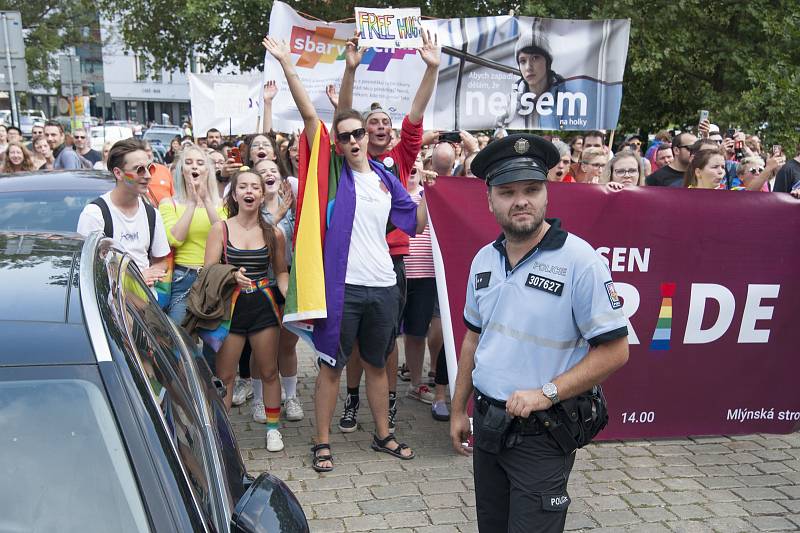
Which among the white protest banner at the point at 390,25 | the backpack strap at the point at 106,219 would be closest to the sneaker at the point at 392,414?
the backpack strap at the point at 106,219

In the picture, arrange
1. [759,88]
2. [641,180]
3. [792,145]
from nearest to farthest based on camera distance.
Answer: [641,180] → [792,145] → [759,88]

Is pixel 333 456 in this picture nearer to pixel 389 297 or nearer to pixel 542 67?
pixel 389 297

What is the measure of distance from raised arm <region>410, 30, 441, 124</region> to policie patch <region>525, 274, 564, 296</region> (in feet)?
7.83

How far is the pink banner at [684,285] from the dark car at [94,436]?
2.96 meters

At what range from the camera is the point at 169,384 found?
7.68ft

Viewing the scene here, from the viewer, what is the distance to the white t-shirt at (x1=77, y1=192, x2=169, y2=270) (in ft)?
15.3

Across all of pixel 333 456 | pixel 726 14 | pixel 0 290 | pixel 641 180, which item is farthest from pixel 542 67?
pixel 726 14

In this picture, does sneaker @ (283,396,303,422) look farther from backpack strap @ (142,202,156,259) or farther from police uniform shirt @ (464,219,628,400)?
police uniform shirt @ (464,219,628,400)

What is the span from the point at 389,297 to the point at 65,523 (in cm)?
306

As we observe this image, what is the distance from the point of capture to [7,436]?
1.82 meters

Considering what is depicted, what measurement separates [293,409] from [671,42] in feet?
41.9

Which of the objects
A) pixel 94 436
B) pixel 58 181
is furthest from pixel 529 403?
pixel 58 181

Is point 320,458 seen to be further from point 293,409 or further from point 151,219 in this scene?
point 151,219

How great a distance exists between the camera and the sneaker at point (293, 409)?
18.3 feet
